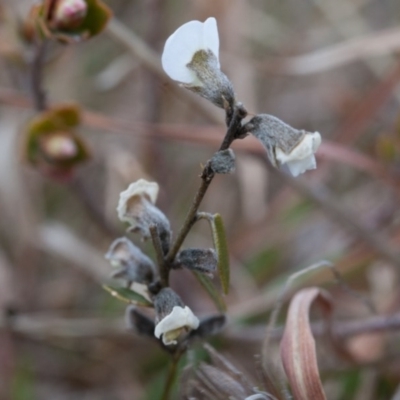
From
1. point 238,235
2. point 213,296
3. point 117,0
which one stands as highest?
point 117,0

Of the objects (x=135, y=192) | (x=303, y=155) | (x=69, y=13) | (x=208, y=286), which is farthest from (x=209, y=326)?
(x=69, y=13)

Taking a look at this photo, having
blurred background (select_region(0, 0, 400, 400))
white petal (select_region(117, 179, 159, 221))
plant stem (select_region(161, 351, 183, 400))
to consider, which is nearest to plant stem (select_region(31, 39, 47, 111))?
blurred background (select_region(0, 0, 400, 400))

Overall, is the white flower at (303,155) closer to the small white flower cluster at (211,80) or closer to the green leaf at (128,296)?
the small white flower cluster at (211,80)

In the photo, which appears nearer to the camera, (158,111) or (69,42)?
(69,42)

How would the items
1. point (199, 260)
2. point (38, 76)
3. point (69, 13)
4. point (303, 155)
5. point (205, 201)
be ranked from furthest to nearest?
point (205, 201) < point (38, 76) < point (69, 13) < point (199, 260) < point (303, 155)

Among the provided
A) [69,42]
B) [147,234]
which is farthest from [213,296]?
[69,42]

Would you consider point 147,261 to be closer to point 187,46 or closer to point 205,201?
point 187,46

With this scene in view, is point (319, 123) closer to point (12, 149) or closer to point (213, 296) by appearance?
point (12, 149)
